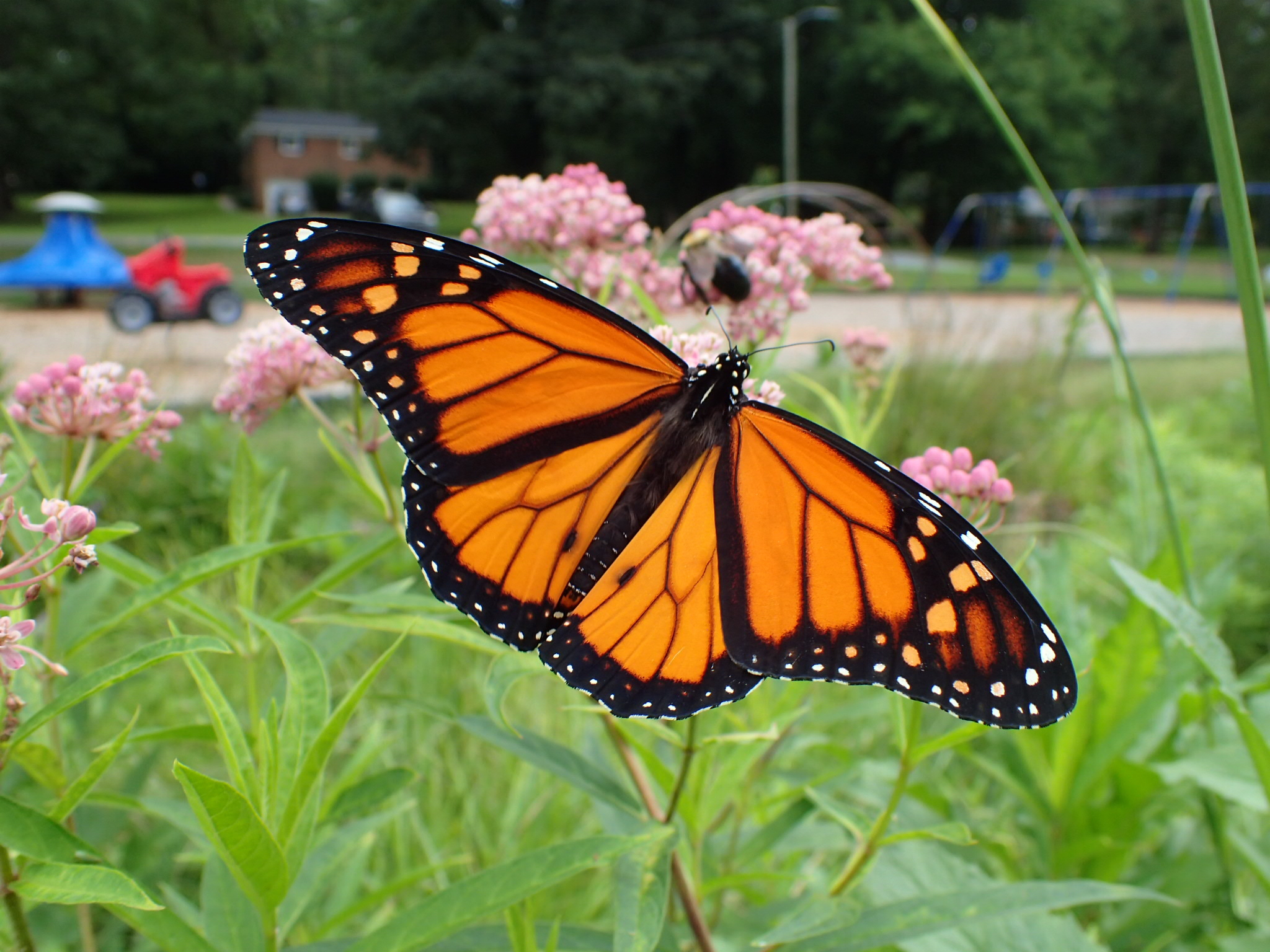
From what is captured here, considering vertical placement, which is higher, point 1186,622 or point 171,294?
point 1186,622

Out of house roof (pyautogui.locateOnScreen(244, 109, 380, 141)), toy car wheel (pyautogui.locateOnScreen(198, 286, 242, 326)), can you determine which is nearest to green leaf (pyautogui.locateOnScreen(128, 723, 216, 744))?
toy car wheel (pyautogui.locateOnScreen(198, 286, 242, 326))

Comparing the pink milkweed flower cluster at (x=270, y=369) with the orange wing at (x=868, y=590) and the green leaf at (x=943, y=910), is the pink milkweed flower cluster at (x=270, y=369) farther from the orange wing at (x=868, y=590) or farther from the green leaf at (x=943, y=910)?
the green leaf at (x=943, y=910)

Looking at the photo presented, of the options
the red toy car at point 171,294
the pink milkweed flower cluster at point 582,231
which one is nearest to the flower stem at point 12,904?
the pink milkweed flower cluster at point 582,231

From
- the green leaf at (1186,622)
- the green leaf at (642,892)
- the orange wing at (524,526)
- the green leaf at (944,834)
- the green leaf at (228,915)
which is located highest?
the orange wing at (524,526)

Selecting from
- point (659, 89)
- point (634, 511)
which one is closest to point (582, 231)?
point (634, 511)

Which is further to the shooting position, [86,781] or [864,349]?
[864,349]

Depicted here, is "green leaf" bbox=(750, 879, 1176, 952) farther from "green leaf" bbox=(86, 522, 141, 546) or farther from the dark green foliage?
the dark green foliage

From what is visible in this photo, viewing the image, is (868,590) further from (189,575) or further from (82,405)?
(82,405)

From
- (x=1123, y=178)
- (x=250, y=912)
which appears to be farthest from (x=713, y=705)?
(x=1123, y=178)
